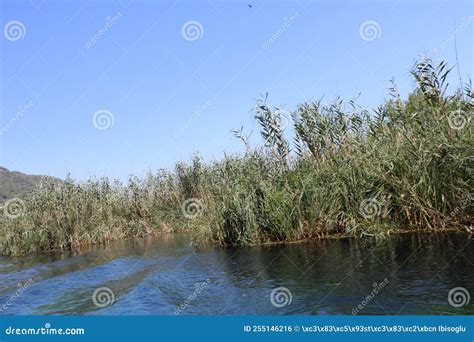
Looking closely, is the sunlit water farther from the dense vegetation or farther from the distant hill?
the distant hill

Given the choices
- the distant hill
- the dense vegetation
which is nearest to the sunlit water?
the dense vegetation

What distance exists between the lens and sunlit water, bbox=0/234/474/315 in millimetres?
6356

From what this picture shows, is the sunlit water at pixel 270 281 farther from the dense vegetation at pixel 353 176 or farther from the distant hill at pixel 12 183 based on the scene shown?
the distant hill at pixel 12 183

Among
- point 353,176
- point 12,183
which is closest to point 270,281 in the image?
point 353,176

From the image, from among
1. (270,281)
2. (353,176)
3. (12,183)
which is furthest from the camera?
(12,183)

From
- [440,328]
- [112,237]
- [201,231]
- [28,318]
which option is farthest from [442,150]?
[112,237]

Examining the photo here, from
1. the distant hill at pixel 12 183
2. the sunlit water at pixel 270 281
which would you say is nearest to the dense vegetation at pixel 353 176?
the sunlit water at pixel 270 281

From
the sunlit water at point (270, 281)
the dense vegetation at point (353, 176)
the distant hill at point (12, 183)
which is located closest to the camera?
the sunlit water at point (270, 281)

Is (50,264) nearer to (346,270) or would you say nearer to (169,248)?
(169,248)

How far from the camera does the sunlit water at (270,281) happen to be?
250 inches

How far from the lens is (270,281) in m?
7.96

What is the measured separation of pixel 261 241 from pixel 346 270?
4.12 meters

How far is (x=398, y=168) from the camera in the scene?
10664 mm

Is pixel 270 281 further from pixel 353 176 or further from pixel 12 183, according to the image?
pixel 12 183
